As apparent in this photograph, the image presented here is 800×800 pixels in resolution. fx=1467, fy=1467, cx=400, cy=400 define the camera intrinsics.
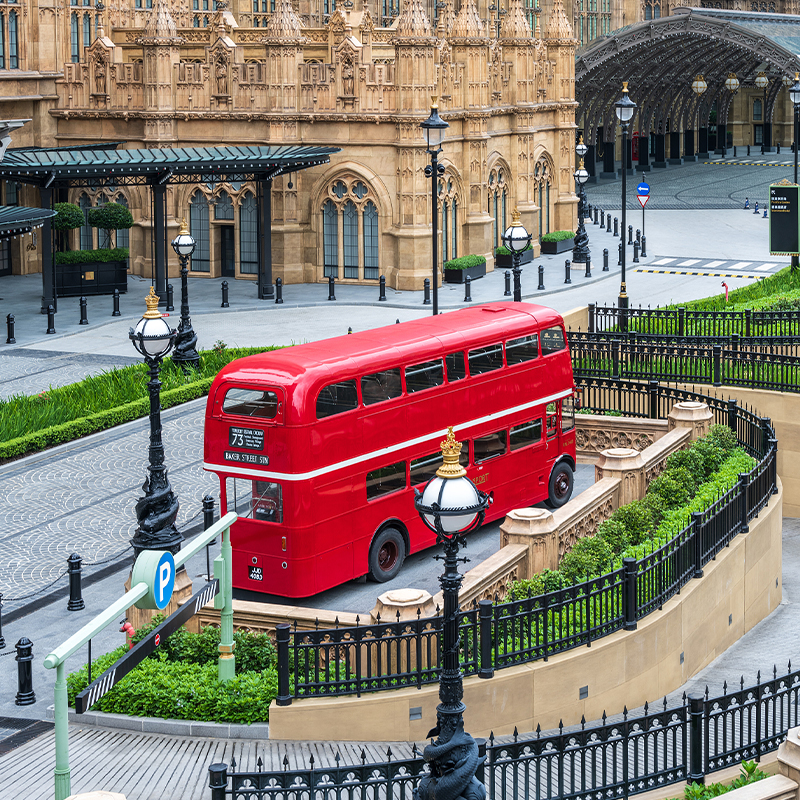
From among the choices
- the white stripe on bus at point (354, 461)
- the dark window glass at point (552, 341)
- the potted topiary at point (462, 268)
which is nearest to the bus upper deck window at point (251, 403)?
the white stripe on bus at point (354, 461)

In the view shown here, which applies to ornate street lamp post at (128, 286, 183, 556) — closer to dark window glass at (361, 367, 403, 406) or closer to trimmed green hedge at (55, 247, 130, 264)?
dark window glass at (361, 367, 403, 406)

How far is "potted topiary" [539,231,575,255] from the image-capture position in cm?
5334

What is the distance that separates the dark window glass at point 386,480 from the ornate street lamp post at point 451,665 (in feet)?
24.1

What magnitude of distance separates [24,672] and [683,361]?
16.8m

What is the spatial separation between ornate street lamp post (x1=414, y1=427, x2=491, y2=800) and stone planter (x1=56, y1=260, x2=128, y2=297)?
3526cm

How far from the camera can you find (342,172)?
46.8 m

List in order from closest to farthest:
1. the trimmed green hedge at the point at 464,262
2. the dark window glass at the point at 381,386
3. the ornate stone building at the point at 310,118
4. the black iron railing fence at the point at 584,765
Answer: the black iron railing fence at the point at 584,765, the dark window glass at the point at 381,386, the ornate stone building at the point at 310,118, the trimmed green hedge at the point at 464,262

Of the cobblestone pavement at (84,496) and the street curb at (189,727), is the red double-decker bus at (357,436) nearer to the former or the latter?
the cobblestone pavement at (84,496)

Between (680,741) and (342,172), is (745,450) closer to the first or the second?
(680,741)

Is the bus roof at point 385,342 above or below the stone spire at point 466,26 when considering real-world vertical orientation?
below

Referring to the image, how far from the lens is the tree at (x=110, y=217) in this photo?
46.5 m

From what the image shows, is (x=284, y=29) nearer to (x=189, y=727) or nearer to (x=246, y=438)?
(x=246, y=438)

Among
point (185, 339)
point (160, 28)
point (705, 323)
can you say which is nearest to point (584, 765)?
point (185, 339)

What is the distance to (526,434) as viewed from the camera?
23.3 meters
